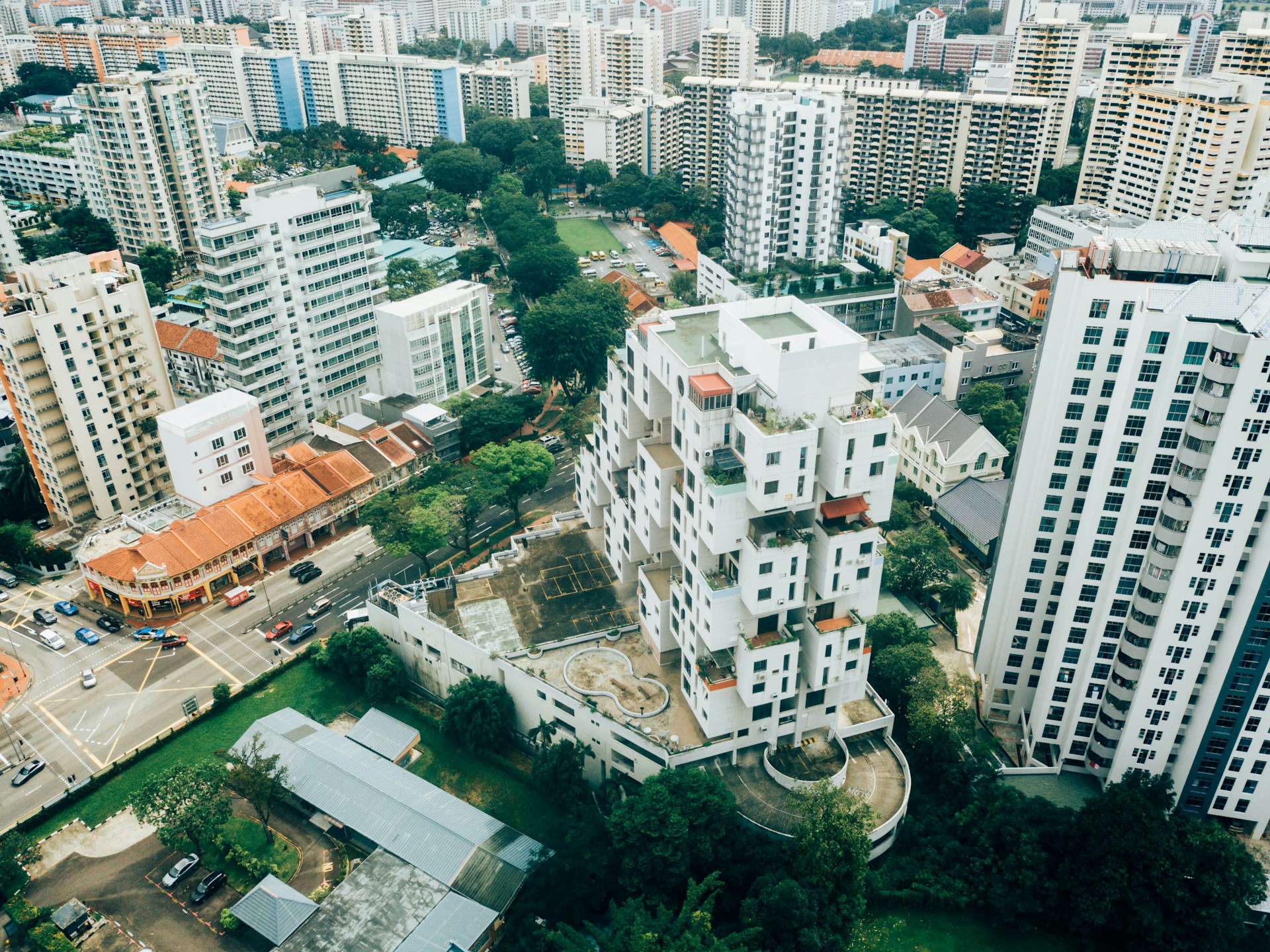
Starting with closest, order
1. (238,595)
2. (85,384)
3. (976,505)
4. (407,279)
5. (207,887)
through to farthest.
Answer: (207,887), (238,595), (976,505), (85,384), (407,279)

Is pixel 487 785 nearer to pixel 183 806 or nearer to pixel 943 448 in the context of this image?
pixel 183 806

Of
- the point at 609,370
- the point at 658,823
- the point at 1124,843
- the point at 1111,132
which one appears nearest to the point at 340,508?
the point at 609,370

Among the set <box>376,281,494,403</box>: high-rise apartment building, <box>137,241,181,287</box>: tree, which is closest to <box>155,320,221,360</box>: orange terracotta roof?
<box>376,281,494,403</box>: high-rise apartment building

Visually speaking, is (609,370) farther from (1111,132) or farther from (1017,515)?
(1111,132)

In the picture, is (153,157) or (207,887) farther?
(153,157)

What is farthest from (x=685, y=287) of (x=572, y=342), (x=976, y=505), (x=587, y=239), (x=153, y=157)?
(x=153, y=157)

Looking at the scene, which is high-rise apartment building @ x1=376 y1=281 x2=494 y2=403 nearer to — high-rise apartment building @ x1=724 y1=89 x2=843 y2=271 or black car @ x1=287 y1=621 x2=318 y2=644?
black car @ x1=287 y1=621 x2=318 y2=644

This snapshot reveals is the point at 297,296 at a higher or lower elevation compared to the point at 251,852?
higher
